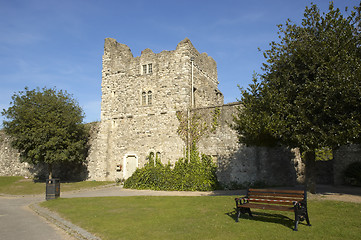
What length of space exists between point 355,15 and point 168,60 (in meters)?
12.9

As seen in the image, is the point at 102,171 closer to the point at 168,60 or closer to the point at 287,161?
the point at 168,60

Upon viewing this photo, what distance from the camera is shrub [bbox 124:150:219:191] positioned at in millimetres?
16609

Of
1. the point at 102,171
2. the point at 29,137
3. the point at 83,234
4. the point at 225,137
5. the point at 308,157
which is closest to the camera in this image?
the point at 83,234

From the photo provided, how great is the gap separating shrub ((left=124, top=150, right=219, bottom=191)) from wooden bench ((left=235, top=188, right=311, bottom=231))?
8440 mm

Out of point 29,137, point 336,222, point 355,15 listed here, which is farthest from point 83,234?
point 29,137

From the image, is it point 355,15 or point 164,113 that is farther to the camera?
point 164,113

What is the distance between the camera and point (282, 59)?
1070 centimetres

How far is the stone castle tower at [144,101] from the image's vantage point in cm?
1997

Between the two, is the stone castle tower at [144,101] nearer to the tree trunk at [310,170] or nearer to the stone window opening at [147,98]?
the stone window opening at [147,98]

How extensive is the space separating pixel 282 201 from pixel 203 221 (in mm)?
2218

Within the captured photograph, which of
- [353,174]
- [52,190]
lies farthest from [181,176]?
[353,174]

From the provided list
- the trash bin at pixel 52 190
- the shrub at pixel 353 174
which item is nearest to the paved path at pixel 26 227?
the trash bin at pixel 52 190

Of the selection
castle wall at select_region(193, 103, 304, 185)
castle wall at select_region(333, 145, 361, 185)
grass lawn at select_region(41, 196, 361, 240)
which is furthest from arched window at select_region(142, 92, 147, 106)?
castle wall at select_region(333, 145, 361, 185)

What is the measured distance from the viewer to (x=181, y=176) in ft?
56.8
